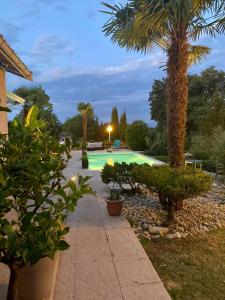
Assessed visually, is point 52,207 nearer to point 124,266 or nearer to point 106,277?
point 106,277

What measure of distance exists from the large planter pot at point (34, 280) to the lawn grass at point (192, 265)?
1582mm

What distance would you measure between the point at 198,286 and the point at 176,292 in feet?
1.13

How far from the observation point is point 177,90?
7020 mm

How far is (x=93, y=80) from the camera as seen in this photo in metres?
72.7

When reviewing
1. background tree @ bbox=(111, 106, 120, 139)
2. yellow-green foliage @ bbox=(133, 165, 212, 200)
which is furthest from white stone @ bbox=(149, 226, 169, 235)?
background tree @ bbox=(111, 106, 120, 139)

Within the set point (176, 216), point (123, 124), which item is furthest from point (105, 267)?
point (123, 124)

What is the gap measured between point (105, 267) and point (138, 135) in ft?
81.4

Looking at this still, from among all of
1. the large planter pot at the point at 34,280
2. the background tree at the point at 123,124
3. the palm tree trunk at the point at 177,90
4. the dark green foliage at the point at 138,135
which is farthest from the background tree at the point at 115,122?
the large planter pot at the point at 34,280

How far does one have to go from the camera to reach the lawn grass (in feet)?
12.6

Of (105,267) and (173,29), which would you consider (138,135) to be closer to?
(173,29)

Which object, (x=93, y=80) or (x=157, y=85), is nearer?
(x=157, y=85)

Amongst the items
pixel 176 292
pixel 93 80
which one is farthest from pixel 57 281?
pixel 93 80

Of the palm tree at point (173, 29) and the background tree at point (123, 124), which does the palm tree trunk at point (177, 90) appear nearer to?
the palm tree at point (173, 29)

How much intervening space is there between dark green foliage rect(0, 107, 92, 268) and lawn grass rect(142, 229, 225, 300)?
205cm
